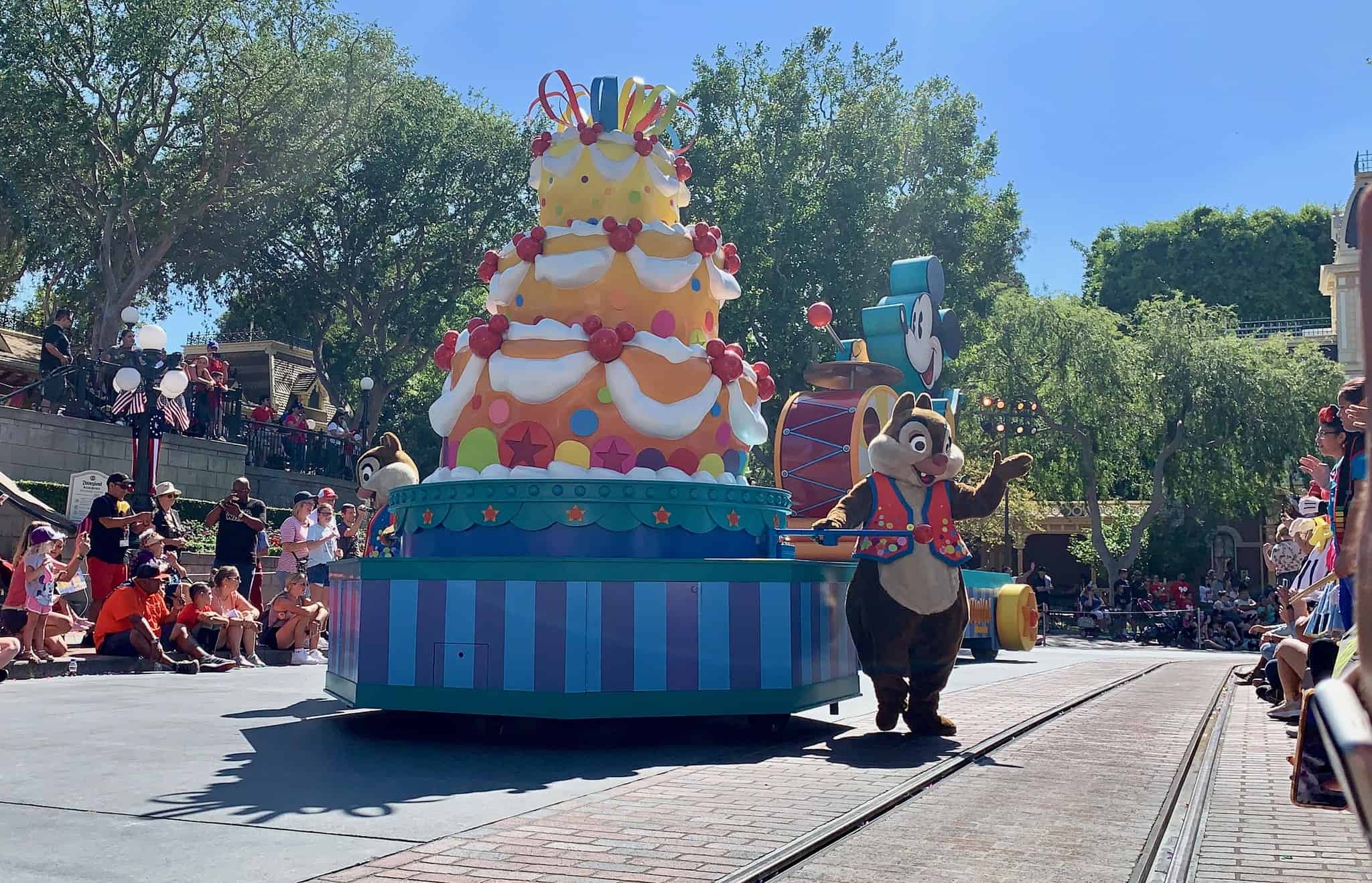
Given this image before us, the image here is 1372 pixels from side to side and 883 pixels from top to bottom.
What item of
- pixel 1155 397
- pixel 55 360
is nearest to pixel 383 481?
pixel 55 360

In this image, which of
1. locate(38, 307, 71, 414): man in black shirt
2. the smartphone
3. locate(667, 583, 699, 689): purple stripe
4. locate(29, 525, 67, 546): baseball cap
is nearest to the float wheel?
locate(667, 583, 699, 689): purple stripe

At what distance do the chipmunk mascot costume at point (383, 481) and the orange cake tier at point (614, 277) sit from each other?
2164 millimetres

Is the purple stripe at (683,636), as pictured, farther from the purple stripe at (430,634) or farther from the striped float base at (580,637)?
the purple stripe at (430,634)

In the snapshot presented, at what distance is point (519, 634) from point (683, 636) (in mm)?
1040

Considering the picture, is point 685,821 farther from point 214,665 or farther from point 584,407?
point 214,665

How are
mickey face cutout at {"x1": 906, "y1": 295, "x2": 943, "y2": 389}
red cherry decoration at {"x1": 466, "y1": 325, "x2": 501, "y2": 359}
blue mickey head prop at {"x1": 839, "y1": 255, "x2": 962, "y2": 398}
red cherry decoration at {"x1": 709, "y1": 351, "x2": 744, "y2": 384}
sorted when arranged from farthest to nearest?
mickey face cutout at {"x1": 906, "y1": 295, "x2": 943, "y2": 389} < blue mickey head prop at {"x1": 839, "y1": 255, "x2": 962, "y2": 398} < red cherry decoration at {"x1": 709, "y1": 351, "x2": 744, "y2": 384} < red cherry decoration at {"x1": 466, "y1": 325, "x2": 501, "y2": 359}

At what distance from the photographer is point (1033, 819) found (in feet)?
17.4

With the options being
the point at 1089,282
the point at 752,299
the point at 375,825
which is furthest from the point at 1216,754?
the point at 1089,282

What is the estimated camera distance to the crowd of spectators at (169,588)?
10773mm

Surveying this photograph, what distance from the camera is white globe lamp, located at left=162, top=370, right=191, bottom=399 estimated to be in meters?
16.9

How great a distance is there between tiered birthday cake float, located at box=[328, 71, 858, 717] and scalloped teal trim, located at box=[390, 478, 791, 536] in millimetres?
14

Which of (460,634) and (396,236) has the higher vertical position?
(396,236)

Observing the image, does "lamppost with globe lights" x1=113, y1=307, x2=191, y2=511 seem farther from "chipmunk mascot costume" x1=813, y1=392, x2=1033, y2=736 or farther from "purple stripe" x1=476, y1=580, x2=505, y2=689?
"chipmunk mascot costume" x1=813, y1=392, x2=1033, y2=736

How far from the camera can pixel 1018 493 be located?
36969 millimetres
